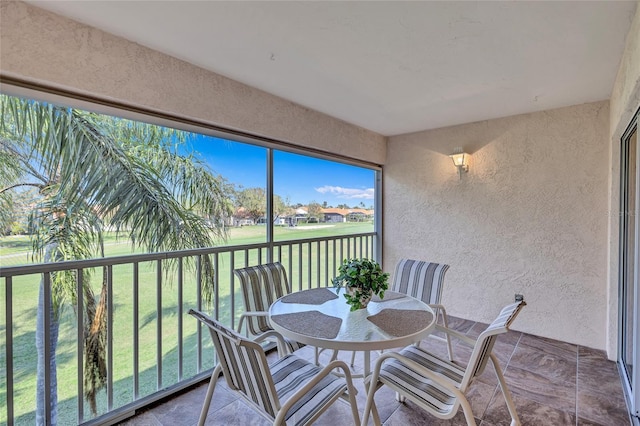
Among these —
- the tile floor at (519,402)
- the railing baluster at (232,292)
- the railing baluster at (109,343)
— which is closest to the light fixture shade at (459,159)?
the tile floor at (519,402)

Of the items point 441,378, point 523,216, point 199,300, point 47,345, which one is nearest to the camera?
point 441,378

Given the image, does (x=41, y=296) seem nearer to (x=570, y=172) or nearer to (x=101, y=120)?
(x=101, y=120)

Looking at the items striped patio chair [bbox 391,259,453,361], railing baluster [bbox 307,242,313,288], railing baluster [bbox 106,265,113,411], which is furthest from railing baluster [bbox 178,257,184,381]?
striped patio chair [bbox 391,259,453,361]

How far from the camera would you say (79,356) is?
185 centimetres

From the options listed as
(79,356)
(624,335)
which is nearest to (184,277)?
(79,356)

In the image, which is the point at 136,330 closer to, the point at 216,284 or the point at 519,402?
the point at 216,284

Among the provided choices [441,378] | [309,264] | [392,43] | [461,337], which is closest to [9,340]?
[441,378]

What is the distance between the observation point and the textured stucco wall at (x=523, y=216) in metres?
2.91

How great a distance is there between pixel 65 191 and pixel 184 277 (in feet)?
3.33

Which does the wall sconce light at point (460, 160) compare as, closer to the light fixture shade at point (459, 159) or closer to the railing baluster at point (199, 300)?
the light fixture shade at point (459, 159)

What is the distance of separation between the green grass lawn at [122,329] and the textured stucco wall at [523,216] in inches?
89.0

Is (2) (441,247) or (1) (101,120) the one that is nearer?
(1) (101,120)

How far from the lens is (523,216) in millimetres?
3268

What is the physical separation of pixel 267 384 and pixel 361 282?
911 millimetres
